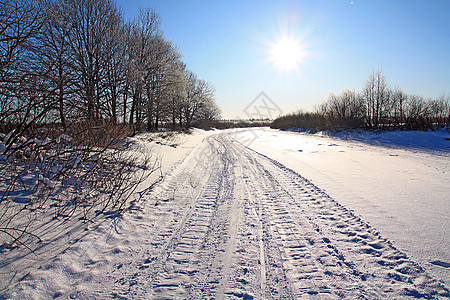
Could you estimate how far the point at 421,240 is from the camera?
9.55 feet

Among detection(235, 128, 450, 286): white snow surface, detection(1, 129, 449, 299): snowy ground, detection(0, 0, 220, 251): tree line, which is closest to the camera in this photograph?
detection(1, 129, 449, 299): snowy ground

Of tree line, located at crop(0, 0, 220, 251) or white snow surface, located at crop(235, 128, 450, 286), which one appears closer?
white snow surface, located at crop(235, 128, 450, 286)

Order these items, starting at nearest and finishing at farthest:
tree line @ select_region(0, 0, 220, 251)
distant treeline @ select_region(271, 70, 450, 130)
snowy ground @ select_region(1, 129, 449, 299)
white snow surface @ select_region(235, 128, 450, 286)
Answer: snowy ground @ select_region(1, 129, 449, 299) < white snow surface @ select_region(235, 128, 450, 286) < tree line @ select_region(0, 0, 220, 251) < distant treeline @ select_region(271, 70, 450, 130)

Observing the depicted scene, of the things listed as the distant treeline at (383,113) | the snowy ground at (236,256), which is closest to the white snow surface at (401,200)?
the snowy ground at (236,256)

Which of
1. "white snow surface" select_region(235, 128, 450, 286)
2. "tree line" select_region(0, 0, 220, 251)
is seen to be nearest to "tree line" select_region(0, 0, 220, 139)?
"tree line" select_region(0, 0, 220, 251)

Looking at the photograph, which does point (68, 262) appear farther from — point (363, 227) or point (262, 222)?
point (363, 227)

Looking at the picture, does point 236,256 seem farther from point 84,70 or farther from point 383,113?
point 383,113

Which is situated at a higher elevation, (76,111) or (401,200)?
(76,111)

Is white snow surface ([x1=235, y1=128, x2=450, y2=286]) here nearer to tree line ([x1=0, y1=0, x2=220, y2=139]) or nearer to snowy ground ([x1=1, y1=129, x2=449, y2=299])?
snowy ground ([x1=1, y1=129, x2=449, y2=299])

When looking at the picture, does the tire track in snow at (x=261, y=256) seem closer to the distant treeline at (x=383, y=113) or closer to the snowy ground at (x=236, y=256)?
the snowy ground at (x=236, y=256)

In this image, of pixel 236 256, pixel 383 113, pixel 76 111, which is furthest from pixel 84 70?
pixel 383 113

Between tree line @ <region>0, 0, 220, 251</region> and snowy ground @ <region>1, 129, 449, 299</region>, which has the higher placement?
tree line @ <region>0, 0, 220, 251</region>

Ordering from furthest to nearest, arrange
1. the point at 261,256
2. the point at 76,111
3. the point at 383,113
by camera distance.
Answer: the point at 383,113 < the point at 76,111 < the point at 261,256

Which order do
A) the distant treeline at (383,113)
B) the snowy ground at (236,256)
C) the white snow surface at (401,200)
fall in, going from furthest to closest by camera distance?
the distant treeline at (383,113) → the white snow surface at (401,200) → the snowy ground at (236,256)
